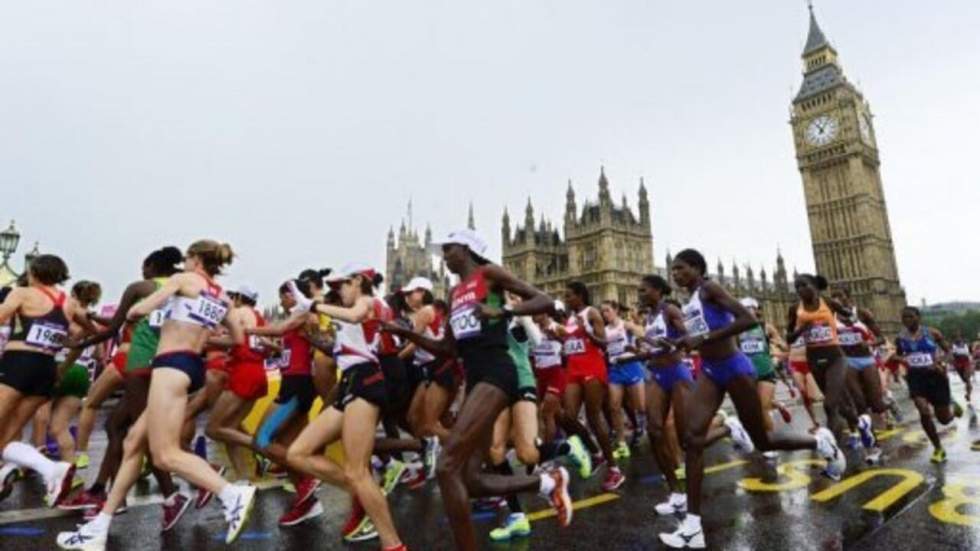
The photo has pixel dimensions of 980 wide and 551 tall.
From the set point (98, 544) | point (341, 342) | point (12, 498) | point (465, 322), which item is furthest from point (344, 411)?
point (12, 498)

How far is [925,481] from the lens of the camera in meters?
6.10

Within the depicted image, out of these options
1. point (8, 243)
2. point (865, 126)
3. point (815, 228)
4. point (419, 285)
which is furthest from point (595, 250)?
point (419, 285)

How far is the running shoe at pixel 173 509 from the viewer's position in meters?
4.97

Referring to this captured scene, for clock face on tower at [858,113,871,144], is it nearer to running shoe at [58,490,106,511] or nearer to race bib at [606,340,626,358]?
race bib at [606,340,626,358]

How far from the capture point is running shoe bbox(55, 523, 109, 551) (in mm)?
4090

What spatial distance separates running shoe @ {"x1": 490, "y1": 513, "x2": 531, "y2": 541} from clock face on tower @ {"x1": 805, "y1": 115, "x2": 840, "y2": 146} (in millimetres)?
96624

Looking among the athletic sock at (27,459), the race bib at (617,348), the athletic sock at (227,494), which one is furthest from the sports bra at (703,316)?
the athletic sock at (27,459)

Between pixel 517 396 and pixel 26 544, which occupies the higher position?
pixel 517 396

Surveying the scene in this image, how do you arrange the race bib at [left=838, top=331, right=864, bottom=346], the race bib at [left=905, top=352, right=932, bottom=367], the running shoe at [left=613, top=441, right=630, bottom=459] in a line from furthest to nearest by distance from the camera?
the race bib at [left=838, top=331, right=864, bottom=346]
the running shoe at [left=613, top=441, right=630, bottom=459]
the race bib at [left=905, top=352, right=932, bottom=367]

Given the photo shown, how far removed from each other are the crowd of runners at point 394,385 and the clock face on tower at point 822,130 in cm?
9083

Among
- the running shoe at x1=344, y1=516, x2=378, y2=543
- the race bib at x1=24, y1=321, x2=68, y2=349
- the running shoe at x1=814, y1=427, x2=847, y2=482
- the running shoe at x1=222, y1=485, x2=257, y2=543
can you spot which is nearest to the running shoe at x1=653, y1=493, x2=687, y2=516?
the running shoe at x1=814, y1=427, x2=847, y2=482

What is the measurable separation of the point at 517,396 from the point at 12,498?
18.8 ft

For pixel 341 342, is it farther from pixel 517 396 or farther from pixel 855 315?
pixel 855 315

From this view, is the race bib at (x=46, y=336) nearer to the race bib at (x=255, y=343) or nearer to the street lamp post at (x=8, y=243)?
the race bib at (x=255, y=343)
